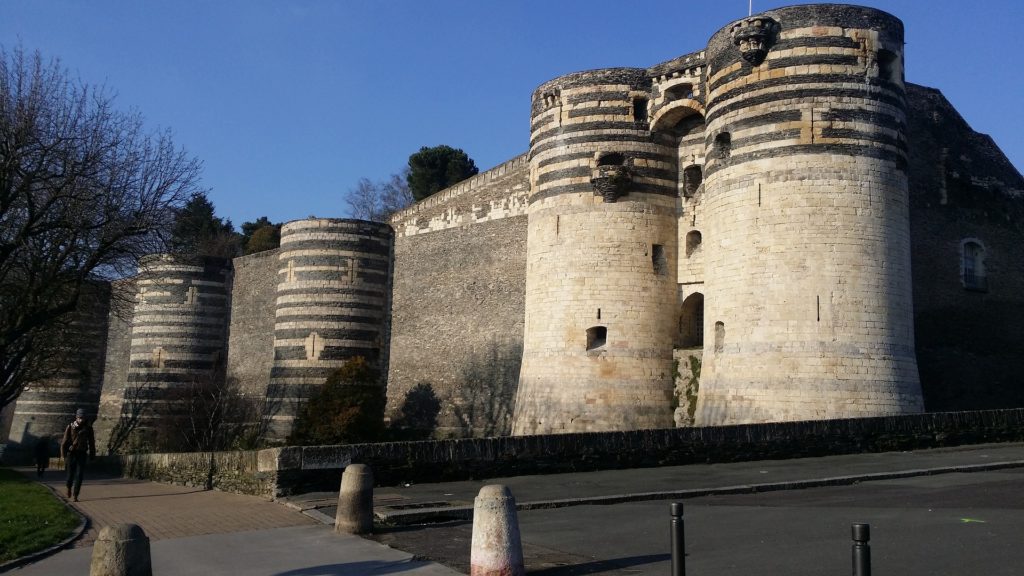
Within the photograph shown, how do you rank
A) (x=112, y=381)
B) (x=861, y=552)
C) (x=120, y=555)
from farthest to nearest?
(x=112, y=381) → (x=120, y=555) → (x=861, y=552)

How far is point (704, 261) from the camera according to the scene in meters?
19.9

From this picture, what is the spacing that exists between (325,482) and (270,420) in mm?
18532

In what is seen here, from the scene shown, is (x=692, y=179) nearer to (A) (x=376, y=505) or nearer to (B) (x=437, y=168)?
(A) (x=376, y=505)

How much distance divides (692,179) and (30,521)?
15.4 meters

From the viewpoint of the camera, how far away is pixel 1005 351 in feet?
74.3

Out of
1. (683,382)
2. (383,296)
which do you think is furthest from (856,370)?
(383,296)

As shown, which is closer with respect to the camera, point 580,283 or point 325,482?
point 325,482

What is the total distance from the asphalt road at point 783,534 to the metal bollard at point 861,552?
67.4 inches

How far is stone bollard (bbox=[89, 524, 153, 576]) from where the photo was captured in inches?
231

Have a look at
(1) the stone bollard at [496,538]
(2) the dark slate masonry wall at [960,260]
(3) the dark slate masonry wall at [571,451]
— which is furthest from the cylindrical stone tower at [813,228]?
(1) the stone bollard at [496,538]

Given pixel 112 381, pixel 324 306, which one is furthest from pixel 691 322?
pixel 112 381

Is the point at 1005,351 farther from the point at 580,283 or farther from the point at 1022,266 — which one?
the point at 580,283

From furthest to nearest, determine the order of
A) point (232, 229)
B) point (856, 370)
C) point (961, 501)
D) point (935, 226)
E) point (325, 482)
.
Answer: point (232, 229) < point (935, 226) < point (856, 370) < point (325, 482) < point (961, 501)

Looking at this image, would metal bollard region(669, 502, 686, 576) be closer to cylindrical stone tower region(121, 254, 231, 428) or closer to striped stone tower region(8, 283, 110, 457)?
cylindrical stone tower region(121, 254, 231, 428)
